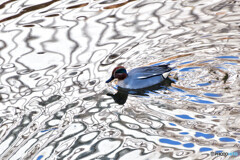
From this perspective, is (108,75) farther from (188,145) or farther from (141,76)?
(188,145)

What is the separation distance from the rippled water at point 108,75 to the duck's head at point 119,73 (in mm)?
247

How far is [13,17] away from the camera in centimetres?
1064

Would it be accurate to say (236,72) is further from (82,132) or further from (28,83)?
(28,83)

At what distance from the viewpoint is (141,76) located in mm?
7355

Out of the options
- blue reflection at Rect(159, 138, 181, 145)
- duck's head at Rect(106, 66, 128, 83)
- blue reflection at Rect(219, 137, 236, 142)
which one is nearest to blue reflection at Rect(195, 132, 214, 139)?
blue reflection at Rect(219, 137, 236, 142)

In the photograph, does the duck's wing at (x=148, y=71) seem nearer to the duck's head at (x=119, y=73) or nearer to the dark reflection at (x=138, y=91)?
the duck's head at (x=119, y=73)

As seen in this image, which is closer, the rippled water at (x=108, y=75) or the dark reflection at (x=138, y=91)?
the rippled water at (x=108, y=75)

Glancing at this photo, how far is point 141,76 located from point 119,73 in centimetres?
41

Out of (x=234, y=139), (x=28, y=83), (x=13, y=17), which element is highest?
(x=13, y=17)

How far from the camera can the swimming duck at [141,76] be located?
7.33 metres

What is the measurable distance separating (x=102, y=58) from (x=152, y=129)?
2866 mm

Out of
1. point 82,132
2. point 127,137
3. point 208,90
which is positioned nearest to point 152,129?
point 127,137

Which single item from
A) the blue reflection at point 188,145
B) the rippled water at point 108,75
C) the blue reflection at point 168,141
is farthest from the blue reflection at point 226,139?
the blue reflection at point 168,141

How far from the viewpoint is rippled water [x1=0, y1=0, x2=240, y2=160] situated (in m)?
5.57
